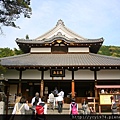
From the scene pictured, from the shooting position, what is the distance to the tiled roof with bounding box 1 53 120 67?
50.6 ft

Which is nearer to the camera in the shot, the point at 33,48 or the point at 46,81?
the point at 46,81

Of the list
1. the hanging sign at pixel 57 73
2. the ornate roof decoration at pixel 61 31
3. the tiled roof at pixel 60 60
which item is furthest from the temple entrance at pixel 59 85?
the ornate roof decoration at pixel 61 31

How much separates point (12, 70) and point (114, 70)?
8858 mm

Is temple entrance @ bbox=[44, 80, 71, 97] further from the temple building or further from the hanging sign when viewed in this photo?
the hanging sign

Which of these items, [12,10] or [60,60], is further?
[60,60]

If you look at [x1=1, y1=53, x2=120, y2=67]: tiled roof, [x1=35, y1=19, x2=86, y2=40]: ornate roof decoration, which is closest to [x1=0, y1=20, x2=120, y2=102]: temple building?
[x1=1, y1=53, x2=120, y2=67]: tiled roof

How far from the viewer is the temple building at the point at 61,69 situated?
15.4 m

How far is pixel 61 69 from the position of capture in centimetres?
1617

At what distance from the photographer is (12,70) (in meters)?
16.5

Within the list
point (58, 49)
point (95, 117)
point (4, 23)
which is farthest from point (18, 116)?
point (58, 49)

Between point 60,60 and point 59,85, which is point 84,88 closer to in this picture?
point 59,85

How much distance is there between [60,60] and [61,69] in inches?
42.1

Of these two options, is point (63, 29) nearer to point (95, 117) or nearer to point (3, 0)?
point (3, 0)

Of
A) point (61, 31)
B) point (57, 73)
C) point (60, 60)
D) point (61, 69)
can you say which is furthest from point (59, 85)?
point (61, 31)
